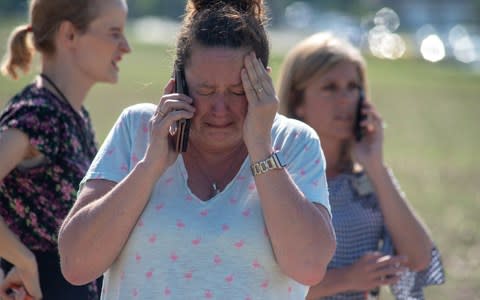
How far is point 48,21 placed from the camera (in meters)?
4.87

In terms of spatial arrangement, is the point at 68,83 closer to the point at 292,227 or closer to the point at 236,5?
the point at 236,5

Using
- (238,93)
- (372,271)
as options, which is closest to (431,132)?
(372,271)

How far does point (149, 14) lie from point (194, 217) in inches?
3044

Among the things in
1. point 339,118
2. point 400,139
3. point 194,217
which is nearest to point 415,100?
point 400,139

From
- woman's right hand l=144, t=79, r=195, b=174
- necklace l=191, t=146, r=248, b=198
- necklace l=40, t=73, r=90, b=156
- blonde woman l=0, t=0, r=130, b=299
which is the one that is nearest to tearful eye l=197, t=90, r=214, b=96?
woman's right hand l=144, t=79, r=195, b=174

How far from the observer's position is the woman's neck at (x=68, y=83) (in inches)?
187

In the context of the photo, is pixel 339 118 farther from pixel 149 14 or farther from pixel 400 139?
pixel 149 14

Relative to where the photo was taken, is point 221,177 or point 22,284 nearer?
point 221,177

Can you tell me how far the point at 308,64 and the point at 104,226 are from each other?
2064 millimetres

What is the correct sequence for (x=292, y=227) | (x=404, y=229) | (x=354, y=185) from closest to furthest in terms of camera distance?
(x=292, y=227), (x=404, y=229), (x=354, y=185)

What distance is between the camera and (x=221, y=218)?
136 inches

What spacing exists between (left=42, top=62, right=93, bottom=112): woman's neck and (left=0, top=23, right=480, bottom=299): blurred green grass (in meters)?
0.30

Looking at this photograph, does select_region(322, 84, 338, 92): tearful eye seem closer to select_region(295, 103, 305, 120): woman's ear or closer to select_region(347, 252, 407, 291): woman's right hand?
select_region(295, 103, 305, 120): woman's ear

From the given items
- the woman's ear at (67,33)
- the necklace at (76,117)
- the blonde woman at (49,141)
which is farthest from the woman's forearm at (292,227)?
the woman's ear at (67,33)
